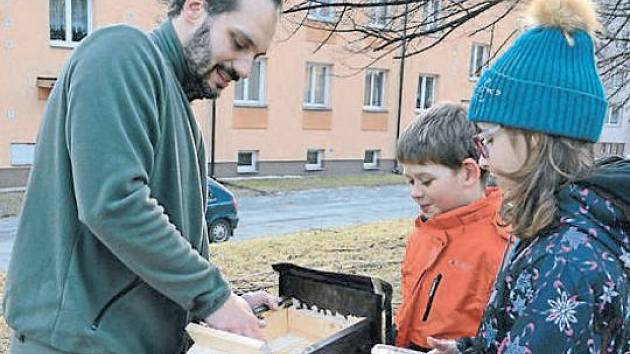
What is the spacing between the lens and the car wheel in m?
10.1

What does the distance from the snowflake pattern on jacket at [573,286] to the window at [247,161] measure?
1727 cm

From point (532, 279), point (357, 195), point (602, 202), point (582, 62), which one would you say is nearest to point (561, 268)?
→ point (532, 279)

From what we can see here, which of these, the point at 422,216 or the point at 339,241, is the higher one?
the point at 422,216

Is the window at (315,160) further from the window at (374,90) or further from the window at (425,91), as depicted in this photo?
the window at (425,91)

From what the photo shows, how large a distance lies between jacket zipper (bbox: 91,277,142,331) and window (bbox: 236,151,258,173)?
16.9 meters

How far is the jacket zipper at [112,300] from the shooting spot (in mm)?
1695

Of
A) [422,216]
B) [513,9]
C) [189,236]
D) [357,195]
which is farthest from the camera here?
[357,195]

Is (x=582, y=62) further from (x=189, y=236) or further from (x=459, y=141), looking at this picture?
(x=189, y=236)

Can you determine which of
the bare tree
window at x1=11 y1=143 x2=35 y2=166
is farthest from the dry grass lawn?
window at x1=11 y1=143 x2=35 y2=166

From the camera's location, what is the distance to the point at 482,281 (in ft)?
7.30

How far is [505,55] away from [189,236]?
0.92m

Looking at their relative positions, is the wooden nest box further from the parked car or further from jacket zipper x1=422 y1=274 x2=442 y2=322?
the parked car

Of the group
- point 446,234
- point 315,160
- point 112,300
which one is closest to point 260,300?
point 112,300

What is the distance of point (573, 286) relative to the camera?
1400mm
